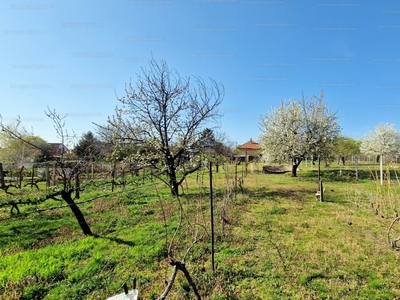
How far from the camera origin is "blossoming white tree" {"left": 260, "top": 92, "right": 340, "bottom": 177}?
14.8 metres

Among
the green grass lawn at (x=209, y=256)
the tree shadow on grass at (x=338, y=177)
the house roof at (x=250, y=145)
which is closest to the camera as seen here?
the green grass lawn at (x=209, y=256)

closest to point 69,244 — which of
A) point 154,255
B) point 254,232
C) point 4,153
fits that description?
point 154,255

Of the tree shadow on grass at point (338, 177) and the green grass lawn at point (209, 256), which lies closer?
the green grass lawn at point (209, 256)

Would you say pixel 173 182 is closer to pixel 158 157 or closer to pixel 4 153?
pixel 158 157

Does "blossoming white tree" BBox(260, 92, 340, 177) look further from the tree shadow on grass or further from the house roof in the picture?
the house roof

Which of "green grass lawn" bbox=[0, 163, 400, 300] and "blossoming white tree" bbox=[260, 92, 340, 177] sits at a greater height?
"blossoming white tree" bbox=[260, 92, 340, 177]

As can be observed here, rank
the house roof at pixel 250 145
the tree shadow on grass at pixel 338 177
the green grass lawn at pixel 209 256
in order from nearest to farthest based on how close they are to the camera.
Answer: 1. the green grass lawn at pixel 209 256
2. the tree shadow on grass at pixel 338 177
3. the house roof at pixel 250 145

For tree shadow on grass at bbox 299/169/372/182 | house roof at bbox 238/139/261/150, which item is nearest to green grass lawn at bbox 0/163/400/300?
tree shadow on grass at bbox 299/169/372/182

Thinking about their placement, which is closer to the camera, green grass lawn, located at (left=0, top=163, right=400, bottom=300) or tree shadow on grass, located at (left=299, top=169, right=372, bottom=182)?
green grass lawn, located at (left=0, top=163, right=400, bottom=300)

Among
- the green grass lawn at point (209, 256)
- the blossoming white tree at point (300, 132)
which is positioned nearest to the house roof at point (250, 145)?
the blossoming white tree at point (300, 132)

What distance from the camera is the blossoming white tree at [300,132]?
1476 centimetres

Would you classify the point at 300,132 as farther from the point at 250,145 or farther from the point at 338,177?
the point at 250,145

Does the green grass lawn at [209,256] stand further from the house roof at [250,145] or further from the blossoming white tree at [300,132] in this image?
the house roof at [250,145]

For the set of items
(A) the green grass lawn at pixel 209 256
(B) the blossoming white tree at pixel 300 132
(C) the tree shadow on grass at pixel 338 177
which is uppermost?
(B) the blossoming white tree at pixel 300 132
